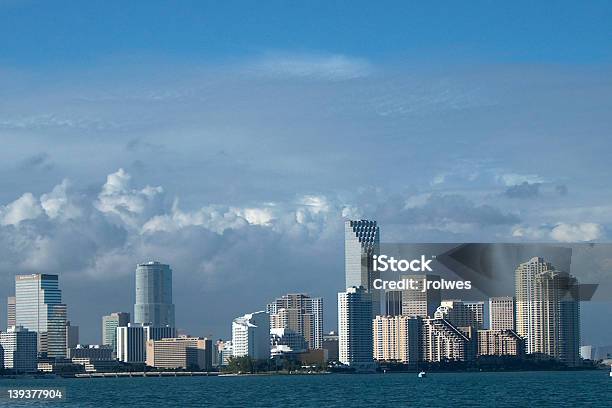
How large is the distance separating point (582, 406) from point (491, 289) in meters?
45.0

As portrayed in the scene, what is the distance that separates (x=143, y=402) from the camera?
103750mm

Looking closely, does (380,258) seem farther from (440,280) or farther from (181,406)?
(181,406)

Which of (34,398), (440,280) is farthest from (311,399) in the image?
(440,280)

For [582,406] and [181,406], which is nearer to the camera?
[582,406]

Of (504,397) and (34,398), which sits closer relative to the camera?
(34,398)

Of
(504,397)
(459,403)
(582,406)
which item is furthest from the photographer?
(504,397)

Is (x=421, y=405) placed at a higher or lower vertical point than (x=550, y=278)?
lower

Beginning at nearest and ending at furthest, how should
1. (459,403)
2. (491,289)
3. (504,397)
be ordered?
(491,289) < (459,403) < (504,397)

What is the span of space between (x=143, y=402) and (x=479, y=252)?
6256cm

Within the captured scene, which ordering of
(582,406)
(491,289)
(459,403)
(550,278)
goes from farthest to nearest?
(459,403) < (582,406) < (550,278) < (491,289)

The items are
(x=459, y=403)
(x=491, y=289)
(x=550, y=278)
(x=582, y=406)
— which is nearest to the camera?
(x=491, y=289)

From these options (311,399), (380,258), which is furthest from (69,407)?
(380,258)

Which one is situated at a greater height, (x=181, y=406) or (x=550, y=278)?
(x=550, y=278)

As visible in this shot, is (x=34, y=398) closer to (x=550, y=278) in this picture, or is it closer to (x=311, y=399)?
(x=311, y=399)
